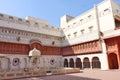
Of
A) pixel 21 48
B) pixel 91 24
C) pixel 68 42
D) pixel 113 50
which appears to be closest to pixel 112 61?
pixel 113 50

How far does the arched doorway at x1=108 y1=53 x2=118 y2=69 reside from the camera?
21116 mm

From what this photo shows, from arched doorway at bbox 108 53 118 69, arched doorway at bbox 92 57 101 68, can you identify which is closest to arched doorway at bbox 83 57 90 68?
arched doorway at bbox 92 57 101 68

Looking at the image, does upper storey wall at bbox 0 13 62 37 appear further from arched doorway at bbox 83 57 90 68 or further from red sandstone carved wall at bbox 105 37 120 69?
red sandstone carved wall at bbox 105 37 120 69

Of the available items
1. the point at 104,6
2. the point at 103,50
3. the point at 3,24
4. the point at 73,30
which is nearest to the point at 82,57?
the point at 103,50

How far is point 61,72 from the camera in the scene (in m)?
17.9

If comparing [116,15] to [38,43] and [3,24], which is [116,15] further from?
[3,24]

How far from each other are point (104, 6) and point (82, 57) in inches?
442

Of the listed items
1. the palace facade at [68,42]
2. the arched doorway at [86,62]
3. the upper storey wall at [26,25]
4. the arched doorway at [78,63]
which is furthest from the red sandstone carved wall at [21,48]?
the arched doorway at [86,62]

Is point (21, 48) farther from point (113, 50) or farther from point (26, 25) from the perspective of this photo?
point (113, 50)

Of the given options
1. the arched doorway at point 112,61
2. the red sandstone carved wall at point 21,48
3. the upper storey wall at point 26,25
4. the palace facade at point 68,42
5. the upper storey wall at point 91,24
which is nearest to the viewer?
the arched doorway at point 112,61

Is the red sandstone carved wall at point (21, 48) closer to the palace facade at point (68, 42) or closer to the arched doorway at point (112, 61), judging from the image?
the palace facade at point (68, 42)

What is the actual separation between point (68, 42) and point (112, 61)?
1210 cm

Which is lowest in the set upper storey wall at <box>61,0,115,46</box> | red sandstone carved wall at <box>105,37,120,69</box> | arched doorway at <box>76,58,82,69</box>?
arched doorway at <box>76,58,82,69</box>

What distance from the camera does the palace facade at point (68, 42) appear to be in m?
21.3
